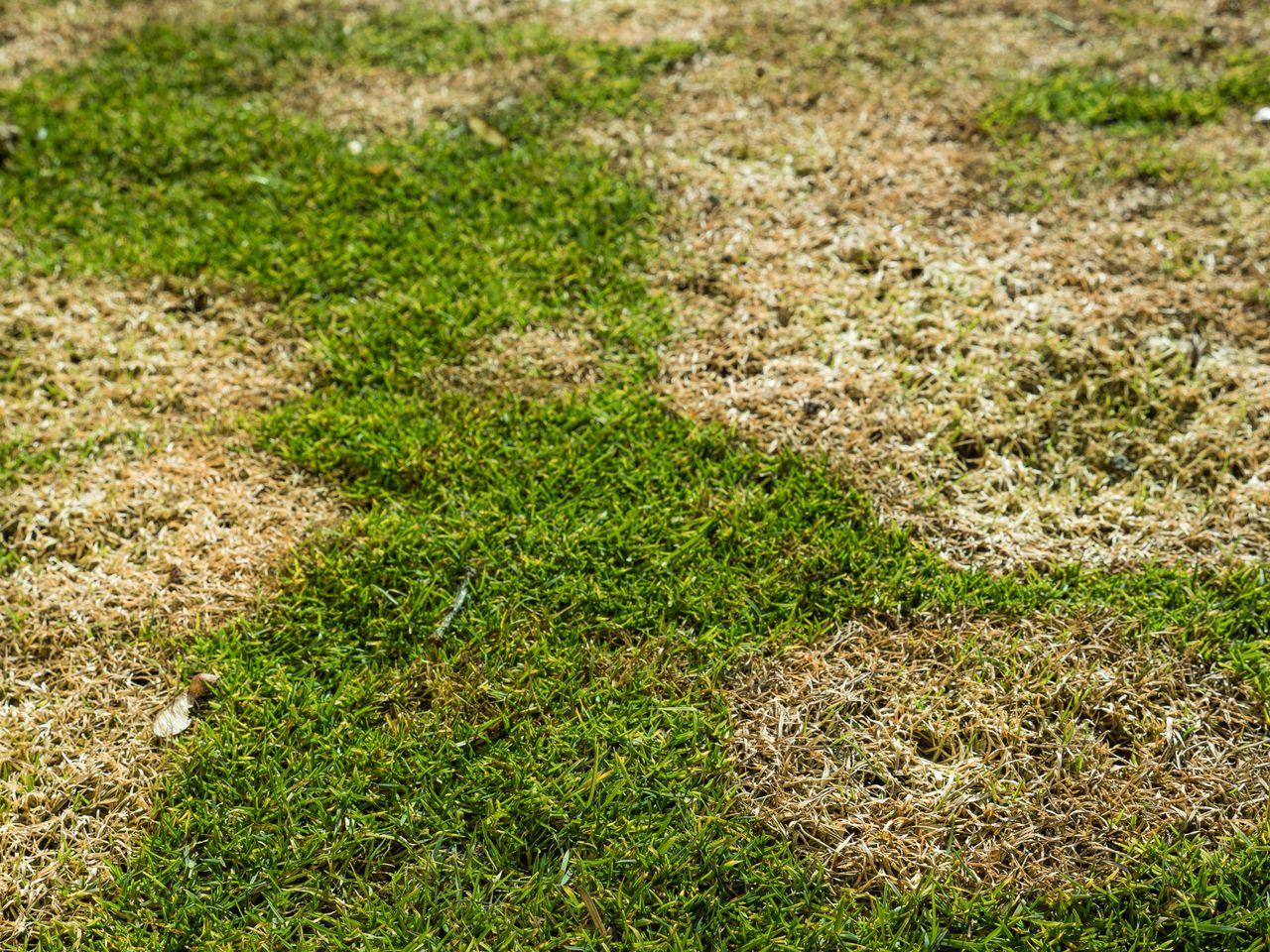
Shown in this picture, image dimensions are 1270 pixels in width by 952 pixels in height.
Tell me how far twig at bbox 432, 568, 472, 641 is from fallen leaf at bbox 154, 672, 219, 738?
0.56m

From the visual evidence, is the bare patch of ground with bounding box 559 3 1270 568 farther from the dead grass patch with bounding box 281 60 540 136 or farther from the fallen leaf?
the fallen leaf

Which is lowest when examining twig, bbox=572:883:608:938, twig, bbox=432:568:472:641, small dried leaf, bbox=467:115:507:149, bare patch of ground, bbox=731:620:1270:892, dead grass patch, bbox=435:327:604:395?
twig, bbox=572:883:608:938

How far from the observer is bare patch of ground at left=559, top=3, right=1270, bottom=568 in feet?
9.98

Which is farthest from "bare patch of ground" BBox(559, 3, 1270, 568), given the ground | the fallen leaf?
→ the fallen leaf

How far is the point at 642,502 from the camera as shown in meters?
3.03

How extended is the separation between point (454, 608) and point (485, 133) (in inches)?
102

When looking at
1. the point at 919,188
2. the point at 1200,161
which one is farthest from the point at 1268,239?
the point at 919,188

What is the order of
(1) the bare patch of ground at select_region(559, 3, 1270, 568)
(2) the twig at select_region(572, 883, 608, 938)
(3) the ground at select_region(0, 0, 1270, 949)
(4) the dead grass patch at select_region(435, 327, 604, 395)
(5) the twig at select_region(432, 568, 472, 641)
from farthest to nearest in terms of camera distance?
(4) the dead grass patch at select_region(435, 327, 604, 395), (1) the bare patch of ground at select_region(559, 3, 1270, 568), (5) the twig at select_region(432, 568, 472, 641), (3) the ground at select_region(0, 0, 1270, 949), (2) the twig at select_region(572, 883, 608, 938)

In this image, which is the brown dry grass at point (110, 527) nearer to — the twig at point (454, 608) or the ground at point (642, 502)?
the ground at point (642, 502)

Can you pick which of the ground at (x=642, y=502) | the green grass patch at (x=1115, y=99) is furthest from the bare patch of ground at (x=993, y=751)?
the green grass patch at (x=1115, y=99)

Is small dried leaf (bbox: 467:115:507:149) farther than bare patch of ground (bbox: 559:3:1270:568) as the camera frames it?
Yes

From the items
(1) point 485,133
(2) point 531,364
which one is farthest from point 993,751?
(1) point 485,133

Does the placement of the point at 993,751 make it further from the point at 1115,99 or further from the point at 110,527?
the point at 1115,99

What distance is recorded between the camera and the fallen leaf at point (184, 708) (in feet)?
8.20
